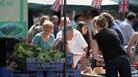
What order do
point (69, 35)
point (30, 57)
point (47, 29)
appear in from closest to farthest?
point (30, 57)
point (47, 29)
point (69, 35)

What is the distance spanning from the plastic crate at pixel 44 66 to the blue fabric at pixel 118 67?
1.30 metres

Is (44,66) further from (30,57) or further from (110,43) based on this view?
(110,43)

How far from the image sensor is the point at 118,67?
8672mm

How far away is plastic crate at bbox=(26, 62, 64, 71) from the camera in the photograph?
7609 millimetres

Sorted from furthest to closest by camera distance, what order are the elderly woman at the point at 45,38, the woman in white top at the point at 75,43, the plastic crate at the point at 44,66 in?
the woman in white top at the point at 75,43, the elderly woman at the point at 45,38, the plastic crate at the point at 44,66

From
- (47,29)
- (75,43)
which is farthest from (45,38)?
(75,43)

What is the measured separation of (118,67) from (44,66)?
1583 millimetres

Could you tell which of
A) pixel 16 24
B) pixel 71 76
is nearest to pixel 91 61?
pixel 71 76

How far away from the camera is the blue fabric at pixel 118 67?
28.3ft

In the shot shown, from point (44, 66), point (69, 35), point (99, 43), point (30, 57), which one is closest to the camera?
point (44, 66)

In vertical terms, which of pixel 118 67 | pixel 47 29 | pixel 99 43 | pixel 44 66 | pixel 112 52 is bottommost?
pixel 118 67

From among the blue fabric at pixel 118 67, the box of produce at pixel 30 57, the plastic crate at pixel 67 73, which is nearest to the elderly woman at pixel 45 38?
the blue fabric at pixel 118 67

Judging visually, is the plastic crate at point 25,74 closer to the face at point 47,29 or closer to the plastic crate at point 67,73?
the plastic crate at point 67,73

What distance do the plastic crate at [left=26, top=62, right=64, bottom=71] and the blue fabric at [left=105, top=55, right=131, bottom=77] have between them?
1.30 m
